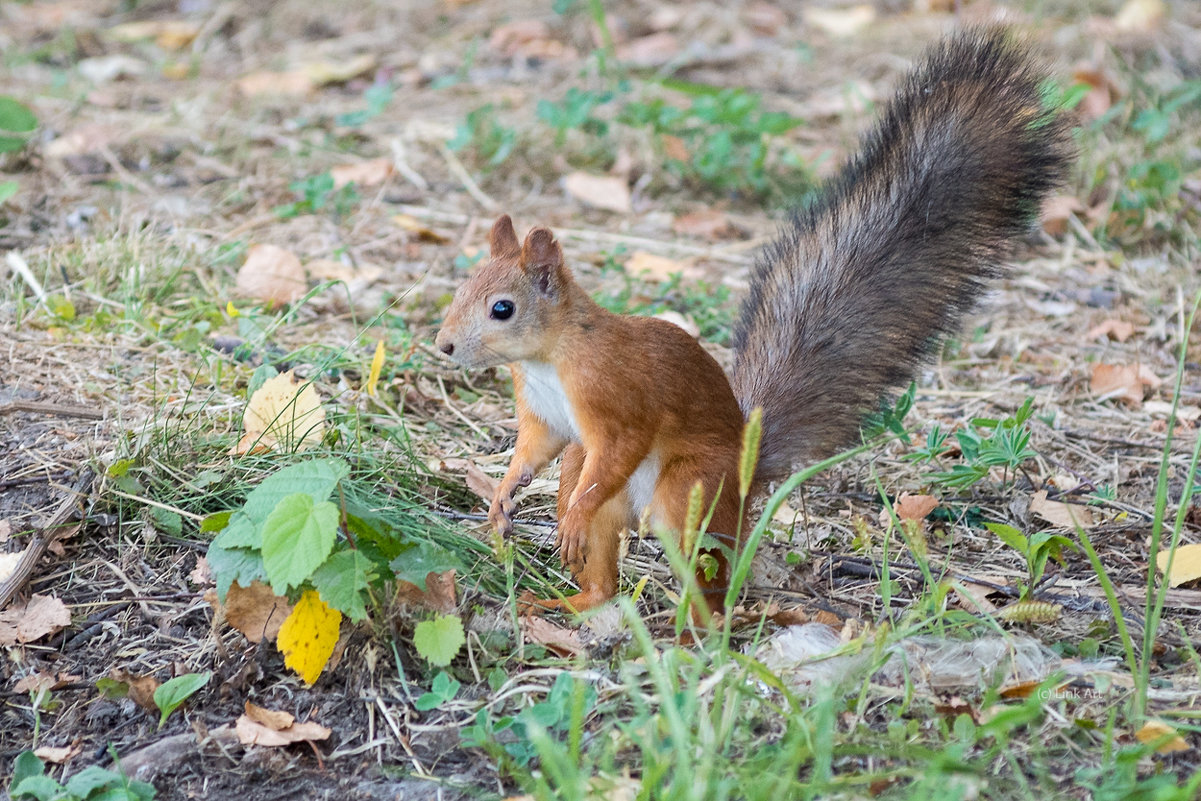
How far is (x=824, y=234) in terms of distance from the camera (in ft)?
6.95

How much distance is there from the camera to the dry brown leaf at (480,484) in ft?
6.82

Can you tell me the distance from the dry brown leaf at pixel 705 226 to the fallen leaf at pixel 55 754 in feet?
7.52

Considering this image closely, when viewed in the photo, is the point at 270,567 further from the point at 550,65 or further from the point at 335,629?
the point at 550,65

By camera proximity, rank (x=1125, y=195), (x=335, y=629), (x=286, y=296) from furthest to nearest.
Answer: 1. (x=1125, y=195)
2. (x=286, y=296)
3. (x=335, y=629)

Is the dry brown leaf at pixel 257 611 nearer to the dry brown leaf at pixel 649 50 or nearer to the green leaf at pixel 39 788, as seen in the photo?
the green leaf at pixel 39 788

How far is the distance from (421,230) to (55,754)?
1.94 meters

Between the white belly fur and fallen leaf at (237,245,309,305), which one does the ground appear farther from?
the white belly fur

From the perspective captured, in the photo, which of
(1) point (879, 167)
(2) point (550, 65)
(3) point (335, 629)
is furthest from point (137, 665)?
(2) point (550, 65)

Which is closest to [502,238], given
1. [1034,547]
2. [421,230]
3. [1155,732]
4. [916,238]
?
[916,238]

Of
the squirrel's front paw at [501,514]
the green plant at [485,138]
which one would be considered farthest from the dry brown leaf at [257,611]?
the green plant at [485,138]

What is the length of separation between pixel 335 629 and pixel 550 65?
3.38m

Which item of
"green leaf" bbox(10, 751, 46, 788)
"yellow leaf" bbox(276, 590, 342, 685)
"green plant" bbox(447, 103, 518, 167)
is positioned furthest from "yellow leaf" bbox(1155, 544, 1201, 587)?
"green plant" bbox(447, 103, 518, 167)

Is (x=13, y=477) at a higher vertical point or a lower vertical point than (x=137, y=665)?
higher

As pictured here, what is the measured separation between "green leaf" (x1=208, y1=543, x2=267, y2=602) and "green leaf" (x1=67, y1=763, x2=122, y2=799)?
24cm
